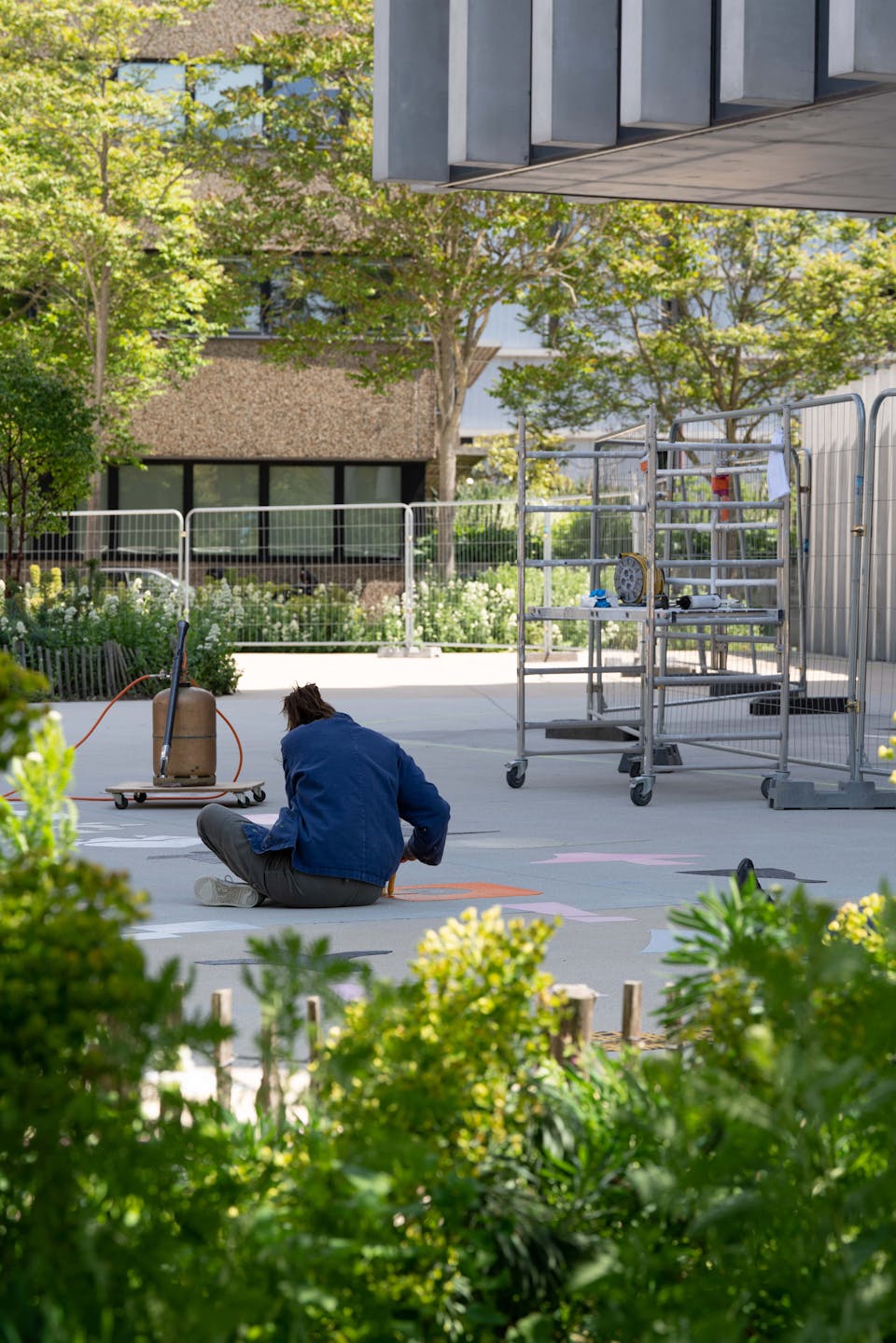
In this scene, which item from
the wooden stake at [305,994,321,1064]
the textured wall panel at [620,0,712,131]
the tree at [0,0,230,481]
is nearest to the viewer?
the wooden stake at [305,994,321,1064]

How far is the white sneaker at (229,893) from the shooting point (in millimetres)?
8180

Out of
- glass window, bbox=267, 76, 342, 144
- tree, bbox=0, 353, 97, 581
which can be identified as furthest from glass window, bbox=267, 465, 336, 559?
tree, bbox=0, 353, 97, 581

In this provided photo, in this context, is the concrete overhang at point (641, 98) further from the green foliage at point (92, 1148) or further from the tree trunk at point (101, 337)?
the tree trunk at point (101, 337)

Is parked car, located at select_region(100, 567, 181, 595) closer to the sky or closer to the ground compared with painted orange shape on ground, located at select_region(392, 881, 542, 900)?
closer to the sky

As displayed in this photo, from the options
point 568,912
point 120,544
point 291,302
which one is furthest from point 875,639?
point 120,544

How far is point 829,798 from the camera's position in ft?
39.3

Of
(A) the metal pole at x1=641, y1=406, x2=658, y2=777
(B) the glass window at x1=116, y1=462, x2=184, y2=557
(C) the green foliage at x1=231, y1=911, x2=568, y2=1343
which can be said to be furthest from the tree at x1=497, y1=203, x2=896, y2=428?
(C) the green foliage at x1=231, y1=911, x2=568, y2=1343

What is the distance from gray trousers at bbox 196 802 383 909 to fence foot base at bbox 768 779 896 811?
436cm

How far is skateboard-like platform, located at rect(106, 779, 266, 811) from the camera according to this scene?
39.2 ft

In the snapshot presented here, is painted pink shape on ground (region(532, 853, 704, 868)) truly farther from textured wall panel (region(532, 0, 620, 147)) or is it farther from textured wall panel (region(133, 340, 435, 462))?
textured wall panel (region(133, 340, 435, 462))

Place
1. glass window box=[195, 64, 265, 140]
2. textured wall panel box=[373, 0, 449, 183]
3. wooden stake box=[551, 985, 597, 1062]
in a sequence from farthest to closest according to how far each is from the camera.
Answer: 1. glass window box=[195, 64, 265, 140]
2. textured wall panel box=[373, 0, 449, 183]
3. wooden stake box=[551, 985, 597, 1062]

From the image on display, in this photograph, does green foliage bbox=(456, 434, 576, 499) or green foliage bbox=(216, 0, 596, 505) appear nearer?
green foliage bbox=(216, 0, 596, 505)

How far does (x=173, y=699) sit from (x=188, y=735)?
0.34m

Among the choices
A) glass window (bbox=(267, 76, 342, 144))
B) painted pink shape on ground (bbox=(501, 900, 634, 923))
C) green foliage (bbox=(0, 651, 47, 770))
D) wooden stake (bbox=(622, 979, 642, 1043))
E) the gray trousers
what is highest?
glass window (bbox=(267, 76, 342, 144))
